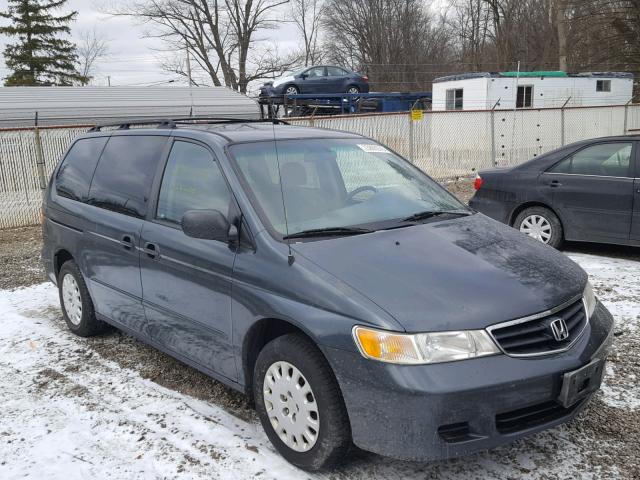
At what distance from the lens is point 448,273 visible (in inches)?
116

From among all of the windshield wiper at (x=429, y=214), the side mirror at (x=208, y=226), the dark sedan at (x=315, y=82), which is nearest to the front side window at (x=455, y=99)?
the dark sedan at (x=315, y=82)

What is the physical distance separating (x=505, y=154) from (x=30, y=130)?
12839 millimetres

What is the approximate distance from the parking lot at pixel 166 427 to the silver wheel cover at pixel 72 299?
Answer: 0.64 feet

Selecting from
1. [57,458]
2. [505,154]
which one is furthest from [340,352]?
[505,154]

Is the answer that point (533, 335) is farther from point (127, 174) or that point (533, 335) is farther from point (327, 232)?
point (127, 174)

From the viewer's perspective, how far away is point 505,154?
18.1m

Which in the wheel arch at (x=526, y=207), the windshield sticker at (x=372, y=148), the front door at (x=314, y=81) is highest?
the front door at (x=314, y=81)

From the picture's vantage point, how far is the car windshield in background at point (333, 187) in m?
3.40

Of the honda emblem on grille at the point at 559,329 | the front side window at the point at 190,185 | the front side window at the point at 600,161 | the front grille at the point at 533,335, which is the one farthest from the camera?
the front side window at the point at 600,161

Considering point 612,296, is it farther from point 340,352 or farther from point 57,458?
point 57,458

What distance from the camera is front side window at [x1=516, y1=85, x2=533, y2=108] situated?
24.4m

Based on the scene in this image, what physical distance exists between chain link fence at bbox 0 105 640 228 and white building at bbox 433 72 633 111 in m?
3.75

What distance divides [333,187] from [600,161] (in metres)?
4.68

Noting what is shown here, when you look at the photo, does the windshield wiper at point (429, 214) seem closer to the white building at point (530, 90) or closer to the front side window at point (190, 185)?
the front side window at point (190, 185)
